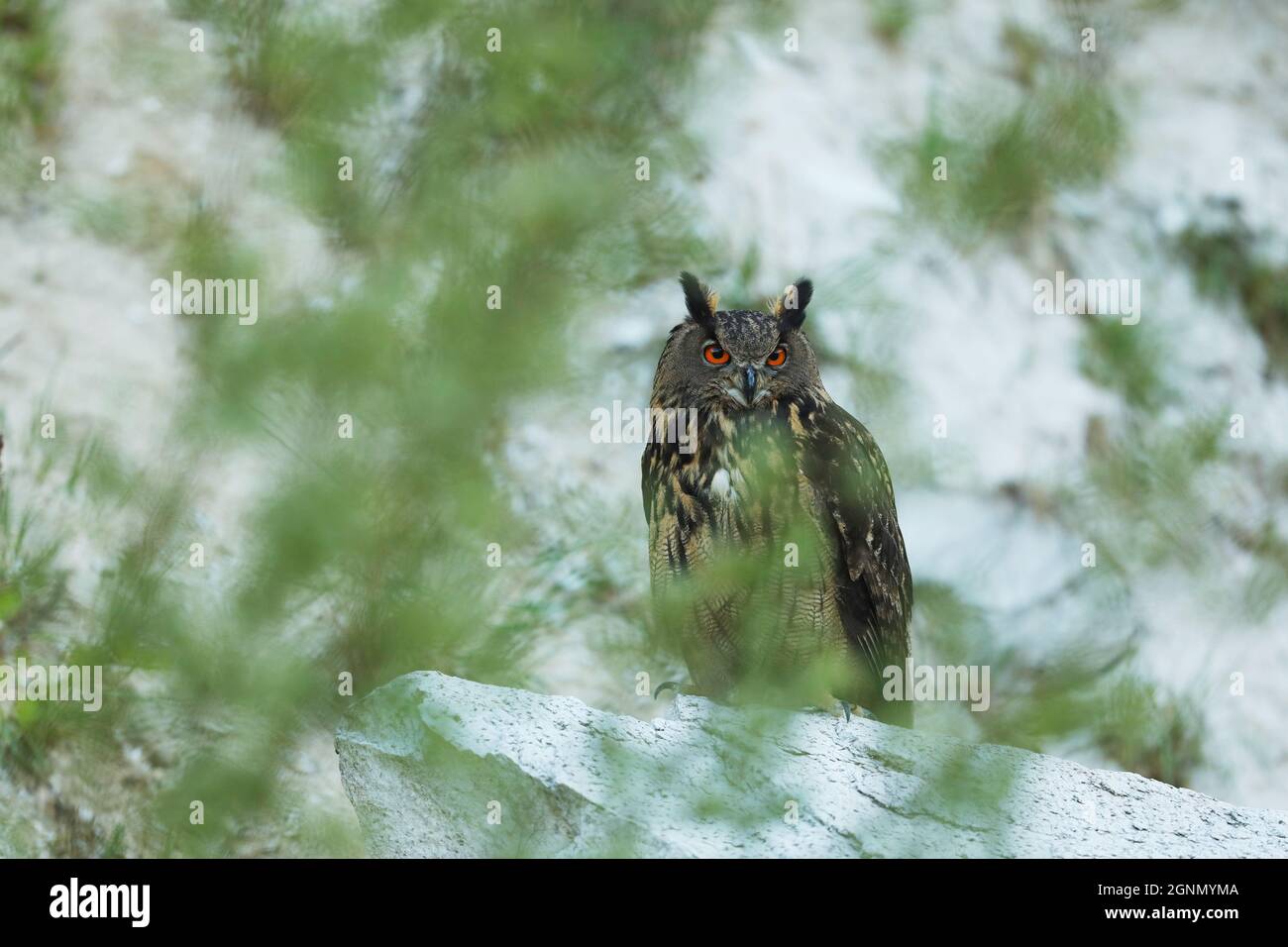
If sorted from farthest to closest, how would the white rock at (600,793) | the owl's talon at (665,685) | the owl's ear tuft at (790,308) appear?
the owl's ear tuft at (790,308)
the owl's talon at (665,685)
the white rock at (600,793)

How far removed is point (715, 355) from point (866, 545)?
495 mm

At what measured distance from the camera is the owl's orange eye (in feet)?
8.35

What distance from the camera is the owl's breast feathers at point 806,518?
2.33 metres

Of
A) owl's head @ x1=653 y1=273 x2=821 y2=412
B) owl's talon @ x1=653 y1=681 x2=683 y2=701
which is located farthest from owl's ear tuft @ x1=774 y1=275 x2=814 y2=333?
owl's talon @ x1=653 y1=681 x2=683 y2=701

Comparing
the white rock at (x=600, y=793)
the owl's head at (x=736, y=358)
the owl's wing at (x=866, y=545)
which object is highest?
the owl's head at (x=736, y=358)

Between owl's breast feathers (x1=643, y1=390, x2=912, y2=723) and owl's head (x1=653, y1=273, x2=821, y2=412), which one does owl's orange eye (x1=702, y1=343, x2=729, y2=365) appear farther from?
owl's breast feathers (x1=643, y1=390, x2=912, y2=723)

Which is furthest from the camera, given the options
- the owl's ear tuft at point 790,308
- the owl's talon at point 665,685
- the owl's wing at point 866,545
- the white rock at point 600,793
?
the owl's wing at point 866,545

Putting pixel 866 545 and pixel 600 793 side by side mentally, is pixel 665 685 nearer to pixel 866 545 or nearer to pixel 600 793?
pixel 866 545

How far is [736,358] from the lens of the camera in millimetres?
2516

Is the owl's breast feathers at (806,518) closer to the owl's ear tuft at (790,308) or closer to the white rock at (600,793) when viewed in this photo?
the owl's ear tuft at (790,308)

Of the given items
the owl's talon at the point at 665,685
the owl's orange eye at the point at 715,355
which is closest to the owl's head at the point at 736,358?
the owl's orange eye at the point at 715,355

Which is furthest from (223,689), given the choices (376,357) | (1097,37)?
(1097,37)

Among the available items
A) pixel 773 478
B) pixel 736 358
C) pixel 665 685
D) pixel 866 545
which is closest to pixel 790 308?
pixel 736 358

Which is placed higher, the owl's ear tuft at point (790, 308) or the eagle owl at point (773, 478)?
the owl's ear tuft at point (790, 308)
